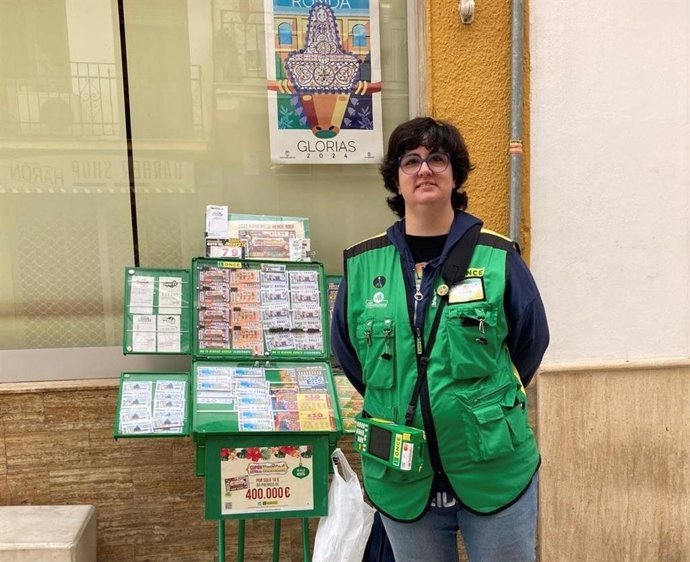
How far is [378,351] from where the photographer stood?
1762 millimetres

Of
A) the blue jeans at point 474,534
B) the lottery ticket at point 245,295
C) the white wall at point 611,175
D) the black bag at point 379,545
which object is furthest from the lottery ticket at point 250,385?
the white wall at point 611,175

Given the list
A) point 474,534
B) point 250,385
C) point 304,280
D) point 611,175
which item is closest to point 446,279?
point 474,534

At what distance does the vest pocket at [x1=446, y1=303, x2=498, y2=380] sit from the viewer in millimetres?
1666

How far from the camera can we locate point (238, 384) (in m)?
2.46

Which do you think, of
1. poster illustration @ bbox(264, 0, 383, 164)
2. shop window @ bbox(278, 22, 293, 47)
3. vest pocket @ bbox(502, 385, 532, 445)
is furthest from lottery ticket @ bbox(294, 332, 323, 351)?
→ shop window @ bbox(278, 22, 293, 47)

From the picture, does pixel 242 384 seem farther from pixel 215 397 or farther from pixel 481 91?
pixel 481 91

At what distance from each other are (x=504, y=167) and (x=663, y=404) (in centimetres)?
158

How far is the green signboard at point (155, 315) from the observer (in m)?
2.67

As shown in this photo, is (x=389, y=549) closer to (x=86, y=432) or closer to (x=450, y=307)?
(x=450, y=307)

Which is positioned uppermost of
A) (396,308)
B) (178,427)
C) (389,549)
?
(396,308)

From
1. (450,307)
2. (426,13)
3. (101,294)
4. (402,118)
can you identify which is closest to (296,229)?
(402,118)

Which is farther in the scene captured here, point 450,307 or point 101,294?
point 101,294

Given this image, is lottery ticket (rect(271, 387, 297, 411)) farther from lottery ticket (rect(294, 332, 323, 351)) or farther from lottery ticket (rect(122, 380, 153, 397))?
lottery ticket (rect(122, 380, 153, 397))

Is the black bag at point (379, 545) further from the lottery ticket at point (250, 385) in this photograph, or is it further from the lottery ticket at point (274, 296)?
the lottery ticket at point (274, 296)
